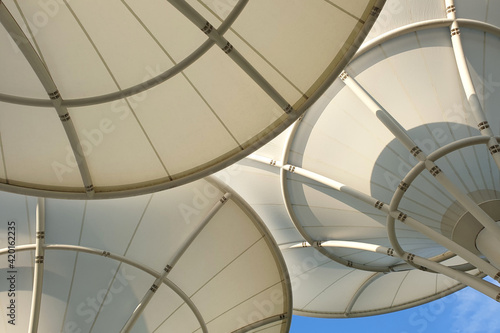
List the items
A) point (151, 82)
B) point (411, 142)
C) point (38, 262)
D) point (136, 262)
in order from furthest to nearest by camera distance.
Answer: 1. point (136, 262)
2. point (38, 262)
3. point (411, 142)
4. point (151, 82)

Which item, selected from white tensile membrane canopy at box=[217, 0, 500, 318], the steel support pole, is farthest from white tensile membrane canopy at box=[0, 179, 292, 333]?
white tensile membrane canopy at box=[217, 0, 500, 318]

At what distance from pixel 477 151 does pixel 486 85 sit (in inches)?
77.1

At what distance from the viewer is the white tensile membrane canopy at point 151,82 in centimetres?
1070

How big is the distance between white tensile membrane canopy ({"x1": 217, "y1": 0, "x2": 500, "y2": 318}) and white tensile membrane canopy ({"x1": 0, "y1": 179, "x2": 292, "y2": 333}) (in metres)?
2.79

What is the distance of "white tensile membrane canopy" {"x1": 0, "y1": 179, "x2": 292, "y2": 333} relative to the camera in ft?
51.5

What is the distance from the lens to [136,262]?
16281 millimetres

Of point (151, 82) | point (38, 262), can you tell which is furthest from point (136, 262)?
point (151, 82)

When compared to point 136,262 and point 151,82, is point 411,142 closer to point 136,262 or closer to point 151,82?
point 151,82

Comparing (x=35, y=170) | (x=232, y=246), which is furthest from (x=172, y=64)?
(x=232, y=246)

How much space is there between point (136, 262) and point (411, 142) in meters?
9.12

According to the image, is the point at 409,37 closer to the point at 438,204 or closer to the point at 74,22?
the point at 438,204

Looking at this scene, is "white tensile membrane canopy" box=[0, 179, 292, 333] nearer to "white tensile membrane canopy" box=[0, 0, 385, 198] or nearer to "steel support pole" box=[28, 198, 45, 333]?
"steel support pole" box=[28, 198, 45, 333]

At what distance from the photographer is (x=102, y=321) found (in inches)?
648

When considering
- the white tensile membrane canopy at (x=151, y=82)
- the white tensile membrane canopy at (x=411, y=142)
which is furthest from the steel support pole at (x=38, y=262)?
the white tensile membrane canopy at (x=411, y=142)
